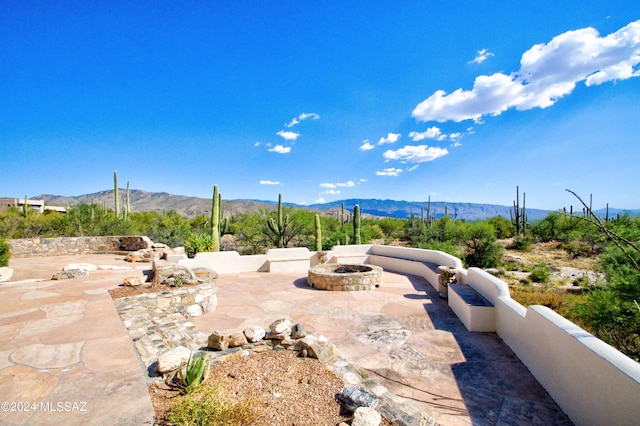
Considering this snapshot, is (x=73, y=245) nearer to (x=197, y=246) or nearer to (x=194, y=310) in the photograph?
(x=197, y=246)

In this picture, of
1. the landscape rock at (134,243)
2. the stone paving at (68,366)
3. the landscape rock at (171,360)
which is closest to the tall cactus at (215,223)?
the landscape rock at (134,243)

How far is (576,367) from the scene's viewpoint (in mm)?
2785

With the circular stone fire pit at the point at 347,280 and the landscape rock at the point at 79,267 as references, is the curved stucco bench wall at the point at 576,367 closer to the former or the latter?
the circular stone fire pit at the point at 347,280

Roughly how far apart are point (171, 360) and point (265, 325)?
2480mm

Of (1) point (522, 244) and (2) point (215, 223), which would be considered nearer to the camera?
(2) point (215, 223)

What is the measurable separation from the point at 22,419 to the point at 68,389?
0.33 meters

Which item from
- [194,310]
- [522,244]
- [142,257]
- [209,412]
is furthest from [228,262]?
[522,244]

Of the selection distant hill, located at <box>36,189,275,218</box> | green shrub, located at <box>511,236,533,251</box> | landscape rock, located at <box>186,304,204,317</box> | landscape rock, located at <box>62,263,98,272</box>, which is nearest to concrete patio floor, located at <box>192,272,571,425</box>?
landscape rock, located at <box>186,304,204,317</box>

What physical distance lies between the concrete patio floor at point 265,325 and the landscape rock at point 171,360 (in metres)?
0.14

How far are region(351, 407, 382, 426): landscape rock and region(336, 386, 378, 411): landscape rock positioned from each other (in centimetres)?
8

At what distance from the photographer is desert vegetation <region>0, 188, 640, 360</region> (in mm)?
4785

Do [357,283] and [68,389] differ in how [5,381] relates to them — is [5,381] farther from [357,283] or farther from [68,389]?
[357,283]

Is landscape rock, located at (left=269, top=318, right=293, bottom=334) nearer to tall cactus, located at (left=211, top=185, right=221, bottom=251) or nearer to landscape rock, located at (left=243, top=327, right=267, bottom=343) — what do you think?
landscape rock, located at (left=243, top=327, right=267, bottom=343)

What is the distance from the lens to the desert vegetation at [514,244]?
4785 millimetres
